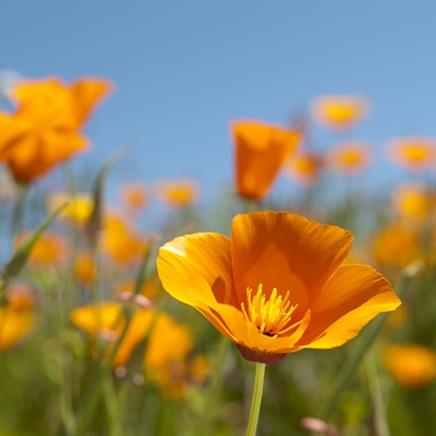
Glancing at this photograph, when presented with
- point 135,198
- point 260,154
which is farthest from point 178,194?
point 260,154

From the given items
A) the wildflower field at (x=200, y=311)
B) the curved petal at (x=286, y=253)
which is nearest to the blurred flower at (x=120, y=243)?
the wildflower field at (x=200, y=311)

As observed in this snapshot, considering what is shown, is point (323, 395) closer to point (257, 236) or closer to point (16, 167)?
point (16, 167)

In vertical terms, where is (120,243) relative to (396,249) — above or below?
above

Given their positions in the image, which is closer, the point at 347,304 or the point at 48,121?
the point at 347,304

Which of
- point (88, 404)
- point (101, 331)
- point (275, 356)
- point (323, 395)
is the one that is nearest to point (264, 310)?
point (275, 356)

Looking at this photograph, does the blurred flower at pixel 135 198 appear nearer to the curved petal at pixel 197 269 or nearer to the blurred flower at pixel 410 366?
the blurred flower at pixel 410 366

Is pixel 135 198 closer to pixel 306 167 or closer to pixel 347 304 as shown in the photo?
pixel 306 167
